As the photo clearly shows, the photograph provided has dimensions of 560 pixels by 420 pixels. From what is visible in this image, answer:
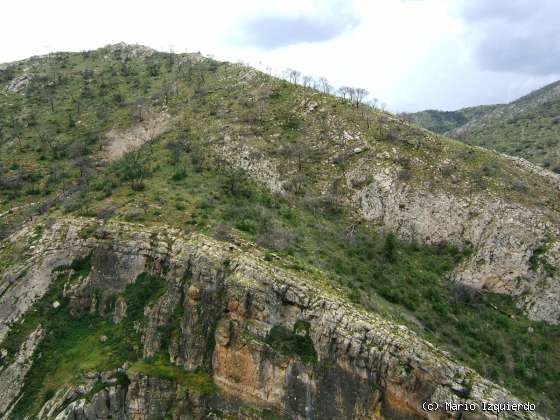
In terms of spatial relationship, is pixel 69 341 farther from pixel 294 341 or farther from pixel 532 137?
pixel 532 137

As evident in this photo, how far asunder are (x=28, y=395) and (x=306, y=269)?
18.7m

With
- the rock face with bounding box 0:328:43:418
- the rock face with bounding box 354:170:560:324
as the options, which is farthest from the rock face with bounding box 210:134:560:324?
the rock face with bounding box 0:328:43:418

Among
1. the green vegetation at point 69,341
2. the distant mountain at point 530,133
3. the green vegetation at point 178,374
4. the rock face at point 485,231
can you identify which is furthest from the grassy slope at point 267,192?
the distant mountain at point 530,133

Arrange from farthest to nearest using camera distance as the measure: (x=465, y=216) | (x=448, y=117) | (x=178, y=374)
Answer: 1. (x=448, y=117)
2. (x=465, y=216)
3. (x=178, y=374)

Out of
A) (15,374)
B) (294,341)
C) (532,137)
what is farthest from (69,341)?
(532,137)

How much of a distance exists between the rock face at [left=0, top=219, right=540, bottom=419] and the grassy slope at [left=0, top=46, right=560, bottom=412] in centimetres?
225

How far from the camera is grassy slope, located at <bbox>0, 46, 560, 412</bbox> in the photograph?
98.0 feet

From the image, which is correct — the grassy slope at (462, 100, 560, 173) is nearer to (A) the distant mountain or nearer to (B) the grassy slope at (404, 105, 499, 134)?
(A) the distant mountain

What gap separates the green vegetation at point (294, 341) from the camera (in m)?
24.9

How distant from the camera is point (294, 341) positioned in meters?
25.3

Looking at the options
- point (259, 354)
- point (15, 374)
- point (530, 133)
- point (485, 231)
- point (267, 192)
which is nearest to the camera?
point (259, 354)

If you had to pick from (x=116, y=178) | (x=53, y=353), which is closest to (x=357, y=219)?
(x=116, y=178)

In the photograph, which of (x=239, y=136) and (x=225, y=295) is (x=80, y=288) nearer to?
(x=225, y=295)

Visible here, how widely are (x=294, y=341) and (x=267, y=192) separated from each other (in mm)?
20654
